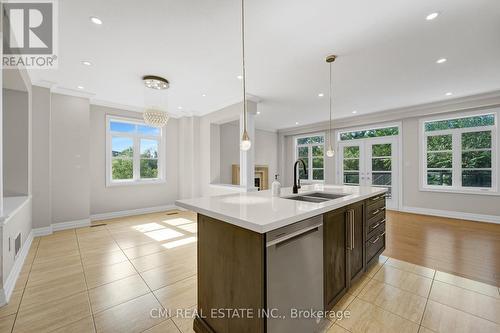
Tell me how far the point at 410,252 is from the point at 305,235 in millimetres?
2679

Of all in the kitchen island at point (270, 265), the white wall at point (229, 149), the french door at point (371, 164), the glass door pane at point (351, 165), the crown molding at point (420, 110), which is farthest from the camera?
the glass door pane at point (351, 165)

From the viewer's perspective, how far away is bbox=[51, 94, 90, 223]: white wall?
402 cm

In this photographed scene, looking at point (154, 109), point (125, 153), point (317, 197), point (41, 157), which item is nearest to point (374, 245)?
point (317, 197)

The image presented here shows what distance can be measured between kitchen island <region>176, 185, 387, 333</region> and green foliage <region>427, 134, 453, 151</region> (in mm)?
5170

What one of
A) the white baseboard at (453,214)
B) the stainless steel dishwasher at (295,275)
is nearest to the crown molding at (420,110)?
the white baseboard at (453,214)

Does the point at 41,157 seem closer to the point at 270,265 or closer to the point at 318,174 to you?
the point at 270,265

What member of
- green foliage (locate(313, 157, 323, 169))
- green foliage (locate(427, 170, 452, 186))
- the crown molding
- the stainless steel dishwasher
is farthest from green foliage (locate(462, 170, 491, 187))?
the stainless steel dishwasher

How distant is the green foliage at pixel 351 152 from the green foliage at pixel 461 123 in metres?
1.78

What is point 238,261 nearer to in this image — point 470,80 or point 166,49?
point 166,49

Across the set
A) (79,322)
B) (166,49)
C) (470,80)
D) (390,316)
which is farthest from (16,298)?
(470,80)

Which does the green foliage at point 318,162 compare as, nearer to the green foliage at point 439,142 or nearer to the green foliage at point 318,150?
the green foliage at point 318,150

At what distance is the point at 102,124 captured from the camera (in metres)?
4.93

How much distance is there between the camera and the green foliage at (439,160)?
5055 millimetres

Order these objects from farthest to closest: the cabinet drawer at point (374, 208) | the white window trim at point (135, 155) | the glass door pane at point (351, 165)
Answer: the glass door pane at point (351, 165), the white window trim at point (135, 155), the cabinet drawer at point (374, 208)
